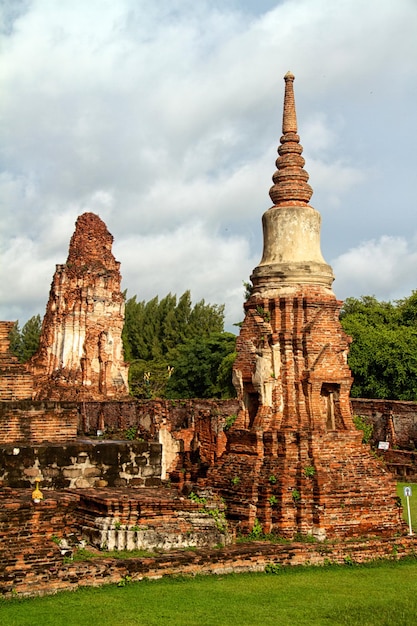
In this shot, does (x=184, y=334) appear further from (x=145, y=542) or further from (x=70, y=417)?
(x=145, y=542)

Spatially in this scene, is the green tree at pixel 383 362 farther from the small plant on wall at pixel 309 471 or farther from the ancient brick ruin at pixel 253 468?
the small plant on wall at pixel 309 471

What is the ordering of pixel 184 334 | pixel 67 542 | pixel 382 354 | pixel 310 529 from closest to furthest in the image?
pixel 67 542, pixel 310 529, pixel 382 354, pixel 184 334

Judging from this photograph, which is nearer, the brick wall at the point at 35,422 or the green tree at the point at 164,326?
the brick wall at the point at 35,422

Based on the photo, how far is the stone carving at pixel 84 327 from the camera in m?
32.0

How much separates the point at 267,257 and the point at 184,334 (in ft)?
160

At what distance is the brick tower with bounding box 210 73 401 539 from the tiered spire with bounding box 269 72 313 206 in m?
0.02

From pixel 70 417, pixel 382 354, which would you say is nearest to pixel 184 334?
pixel 382 354

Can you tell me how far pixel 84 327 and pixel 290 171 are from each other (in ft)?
69.0

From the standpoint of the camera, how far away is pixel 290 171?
1268 centimetres

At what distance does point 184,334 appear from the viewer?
6119 centimetres

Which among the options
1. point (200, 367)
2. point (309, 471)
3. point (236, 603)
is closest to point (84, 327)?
point (200, 367)

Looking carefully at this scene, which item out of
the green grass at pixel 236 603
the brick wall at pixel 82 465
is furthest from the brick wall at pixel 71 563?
the brick wall at pixel 82 465

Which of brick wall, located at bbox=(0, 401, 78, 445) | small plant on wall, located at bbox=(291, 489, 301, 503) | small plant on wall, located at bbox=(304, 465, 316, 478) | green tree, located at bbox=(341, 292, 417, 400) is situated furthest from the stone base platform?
green tree, located at bbox=(341, 292, 417, 400)

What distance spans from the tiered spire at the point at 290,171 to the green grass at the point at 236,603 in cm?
611
